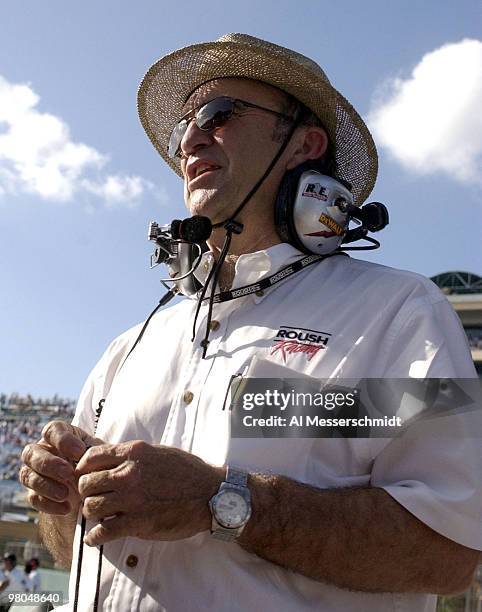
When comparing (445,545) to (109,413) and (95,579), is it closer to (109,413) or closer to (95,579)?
(95,579)

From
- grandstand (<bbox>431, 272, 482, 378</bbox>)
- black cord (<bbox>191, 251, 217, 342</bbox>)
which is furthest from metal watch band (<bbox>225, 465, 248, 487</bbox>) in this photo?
grandstand (<bbox>431, 272, 482, 378</bbox>)

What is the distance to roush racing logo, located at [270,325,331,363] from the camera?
219cm

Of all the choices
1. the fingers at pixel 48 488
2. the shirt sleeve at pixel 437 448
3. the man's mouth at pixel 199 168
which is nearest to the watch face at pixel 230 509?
the shirt sleeve at pixel 437 448

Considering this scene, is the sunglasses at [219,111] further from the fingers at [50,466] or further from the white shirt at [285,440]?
the fingers at [50,466]

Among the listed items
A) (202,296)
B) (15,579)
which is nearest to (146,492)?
(202,296)

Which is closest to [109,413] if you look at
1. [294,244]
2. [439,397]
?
[294,244]

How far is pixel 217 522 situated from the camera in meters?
1.74

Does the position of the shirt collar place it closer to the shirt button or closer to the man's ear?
the shirt button

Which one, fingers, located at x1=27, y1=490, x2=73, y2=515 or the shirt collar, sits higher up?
the shirt collar

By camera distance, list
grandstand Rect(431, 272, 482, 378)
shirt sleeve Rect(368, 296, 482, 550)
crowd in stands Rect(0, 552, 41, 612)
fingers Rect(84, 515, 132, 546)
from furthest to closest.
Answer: grandstand Rect(431, 272, 482, 378) < crowd in stands Rect(0, 552, 41, 612) < shirt sleeve Rect(368, 296, 482, 550) < fingers Rect(84, 515, 132, 546)

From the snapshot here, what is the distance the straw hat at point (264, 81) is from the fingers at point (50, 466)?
1892 mm

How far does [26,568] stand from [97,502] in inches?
402

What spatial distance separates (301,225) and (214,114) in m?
0.67

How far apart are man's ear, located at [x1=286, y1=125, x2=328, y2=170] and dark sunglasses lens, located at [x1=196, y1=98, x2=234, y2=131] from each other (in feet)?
1.07
